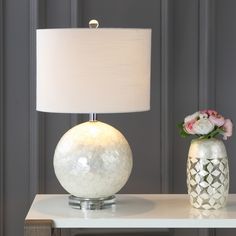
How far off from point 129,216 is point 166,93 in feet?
1.46

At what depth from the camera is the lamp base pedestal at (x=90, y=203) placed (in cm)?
149

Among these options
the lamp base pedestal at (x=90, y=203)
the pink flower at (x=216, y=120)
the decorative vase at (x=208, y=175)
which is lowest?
the lamp base pedestal at (x=90, y=203)

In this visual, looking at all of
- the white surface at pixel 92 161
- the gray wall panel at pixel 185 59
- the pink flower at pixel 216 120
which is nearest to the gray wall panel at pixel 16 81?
the white surface at pixel 92 161

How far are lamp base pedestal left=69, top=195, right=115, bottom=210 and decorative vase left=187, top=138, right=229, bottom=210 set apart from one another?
0.67 feet

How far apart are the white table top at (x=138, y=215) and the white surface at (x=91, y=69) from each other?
0.79ft

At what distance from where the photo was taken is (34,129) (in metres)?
1.74

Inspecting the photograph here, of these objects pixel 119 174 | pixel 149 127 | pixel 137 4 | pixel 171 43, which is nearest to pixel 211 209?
pixel 119 174

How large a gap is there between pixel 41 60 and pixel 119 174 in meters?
0.32

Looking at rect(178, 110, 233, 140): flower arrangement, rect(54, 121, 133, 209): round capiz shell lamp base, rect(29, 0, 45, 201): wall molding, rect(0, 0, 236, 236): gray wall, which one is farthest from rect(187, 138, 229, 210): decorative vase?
rect(29, 0, 45, 201): wall molding

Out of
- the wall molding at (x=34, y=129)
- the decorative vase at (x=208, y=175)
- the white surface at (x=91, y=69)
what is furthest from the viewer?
the wall molding at (x=34, y=129)

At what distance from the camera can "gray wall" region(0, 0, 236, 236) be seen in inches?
68.6

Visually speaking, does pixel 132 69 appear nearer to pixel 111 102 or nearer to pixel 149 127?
pixel 111 102

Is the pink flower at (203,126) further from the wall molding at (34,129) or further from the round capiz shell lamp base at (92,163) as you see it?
the wall molding at (34,129)

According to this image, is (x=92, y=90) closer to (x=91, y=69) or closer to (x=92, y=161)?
(x=91, y=69)
